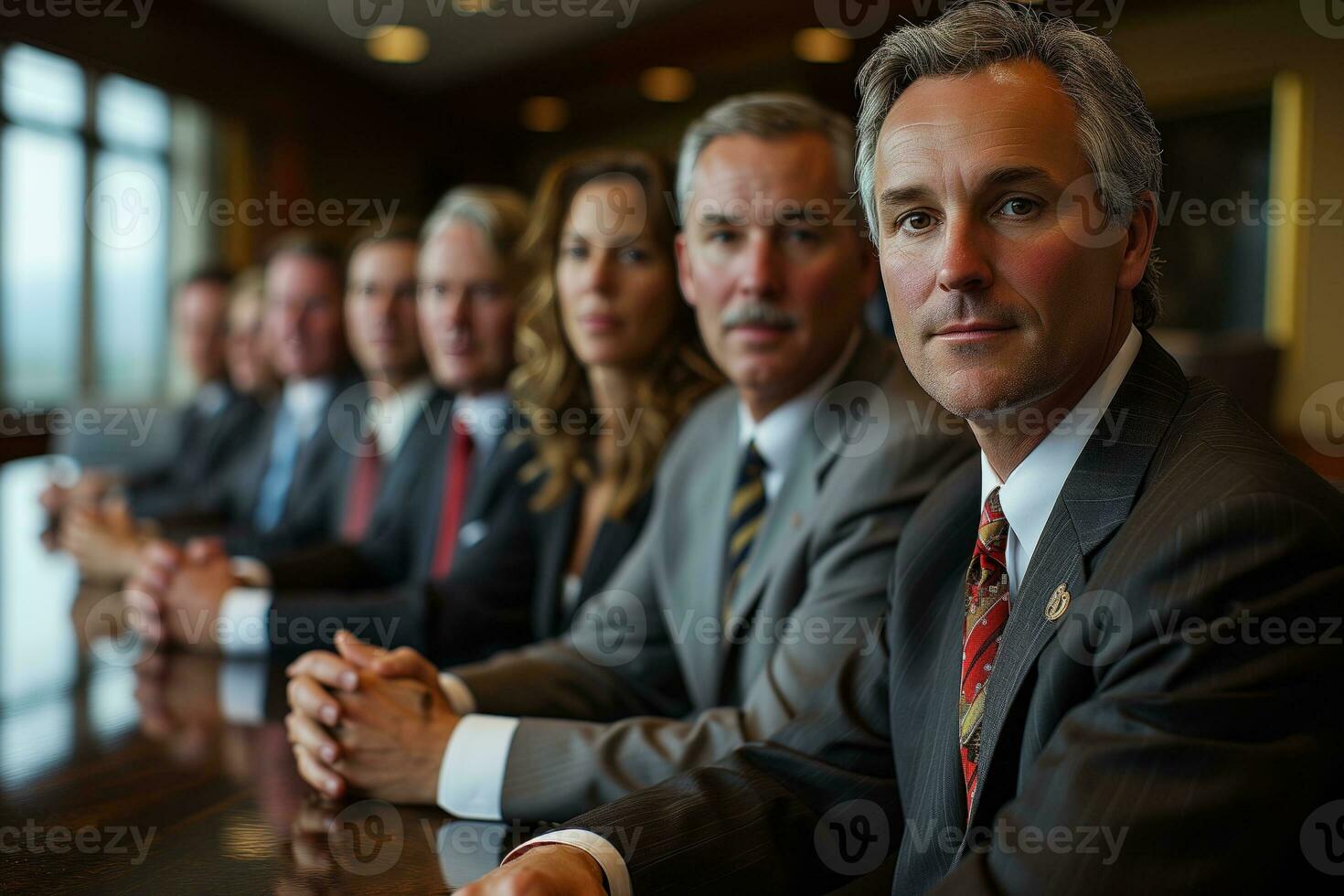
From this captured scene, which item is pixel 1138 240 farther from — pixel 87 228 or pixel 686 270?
pixel 87 228

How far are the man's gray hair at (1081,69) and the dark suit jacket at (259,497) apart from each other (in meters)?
3.07

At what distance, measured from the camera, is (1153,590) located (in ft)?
3.00

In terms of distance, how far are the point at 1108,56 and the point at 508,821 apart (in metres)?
1.15

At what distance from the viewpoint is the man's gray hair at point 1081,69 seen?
1155 millimetres

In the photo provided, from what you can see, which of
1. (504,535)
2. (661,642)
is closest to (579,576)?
(504,535)

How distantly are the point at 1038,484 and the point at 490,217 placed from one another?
7.64 feet

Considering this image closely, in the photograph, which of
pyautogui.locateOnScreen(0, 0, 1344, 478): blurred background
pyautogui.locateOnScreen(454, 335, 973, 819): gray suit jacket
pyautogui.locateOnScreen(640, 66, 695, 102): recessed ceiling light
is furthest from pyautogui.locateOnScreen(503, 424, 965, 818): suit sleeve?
pyautogui.locateOnScreen(640, 66, 695, 102): recessed ceiling light

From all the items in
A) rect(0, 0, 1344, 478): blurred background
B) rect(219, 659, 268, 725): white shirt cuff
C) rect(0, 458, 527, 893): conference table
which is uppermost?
rect(0, 0, 1344, 478): blurred background

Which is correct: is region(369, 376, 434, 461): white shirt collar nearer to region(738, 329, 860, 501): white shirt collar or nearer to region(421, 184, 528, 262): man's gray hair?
region(421, 184, 528, 262): man's gray hair

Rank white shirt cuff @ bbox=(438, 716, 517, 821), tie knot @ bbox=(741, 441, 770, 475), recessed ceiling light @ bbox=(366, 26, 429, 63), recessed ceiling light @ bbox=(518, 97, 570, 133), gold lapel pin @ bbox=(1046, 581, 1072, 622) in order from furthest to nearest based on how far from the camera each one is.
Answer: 1. recessed ceiling light @ bbox=(518, 97, 570, 133)
2. recessed ceiling light @ bbox=(366, 26, 429, 63)
3. tie knot @ bbox=(741, 441, 770, 475)
4. white shirt cuff @ bbox=(438, 716, 517, 821)
5. gold lapel pin @ bbox=(1046, 581, 1072, 622)

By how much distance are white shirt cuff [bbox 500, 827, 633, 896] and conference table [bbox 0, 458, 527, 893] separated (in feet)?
0.29

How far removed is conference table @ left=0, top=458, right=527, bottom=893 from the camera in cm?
119

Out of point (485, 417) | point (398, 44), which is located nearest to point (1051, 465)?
point (485, 417)

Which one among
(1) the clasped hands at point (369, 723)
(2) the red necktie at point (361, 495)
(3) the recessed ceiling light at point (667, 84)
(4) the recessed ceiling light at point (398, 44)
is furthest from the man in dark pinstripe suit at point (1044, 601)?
(3) the recessed ceiling light at point (667, 84)
